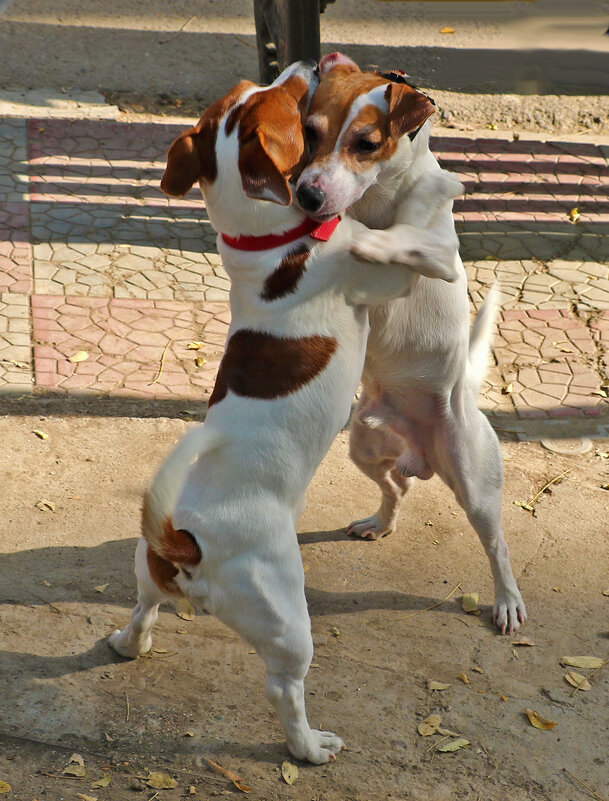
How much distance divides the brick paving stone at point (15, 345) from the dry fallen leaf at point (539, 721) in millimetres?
3162

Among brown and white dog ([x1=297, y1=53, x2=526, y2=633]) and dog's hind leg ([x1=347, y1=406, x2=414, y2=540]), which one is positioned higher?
brown and white dog ([x1=297, y1=53, x2=526, y2=633])

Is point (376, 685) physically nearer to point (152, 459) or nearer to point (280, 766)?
point (280, 766)

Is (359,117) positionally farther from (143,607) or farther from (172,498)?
(143,607)

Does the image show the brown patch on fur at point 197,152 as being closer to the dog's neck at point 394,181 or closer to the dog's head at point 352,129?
the dog's head at point 352,129

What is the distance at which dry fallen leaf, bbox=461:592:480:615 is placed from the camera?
157 inches

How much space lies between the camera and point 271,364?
2783 mm

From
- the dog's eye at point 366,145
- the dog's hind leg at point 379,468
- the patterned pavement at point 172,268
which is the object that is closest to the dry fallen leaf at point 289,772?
the dog's hind leg at point 379,468

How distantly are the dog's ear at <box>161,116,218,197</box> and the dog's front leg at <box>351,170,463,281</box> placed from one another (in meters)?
0.52

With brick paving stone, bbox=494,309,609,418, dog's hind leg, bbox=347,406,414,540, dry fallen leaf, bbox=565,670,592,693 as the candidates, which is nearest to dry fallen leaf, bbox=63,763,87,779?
dog's hind leg, bbox=347,406,414,540

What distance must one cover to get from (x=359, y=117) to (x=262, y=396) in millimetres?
913

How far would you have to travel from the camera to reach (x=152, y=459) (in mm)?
4684

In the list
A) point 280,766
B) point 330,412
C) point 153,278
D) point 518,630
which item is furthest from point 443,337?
point 153,278

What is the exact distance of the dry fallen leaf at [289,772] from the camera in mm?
3111

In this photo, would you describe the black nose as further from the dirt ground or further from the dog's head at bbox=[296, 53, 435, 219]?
the dirt ground
